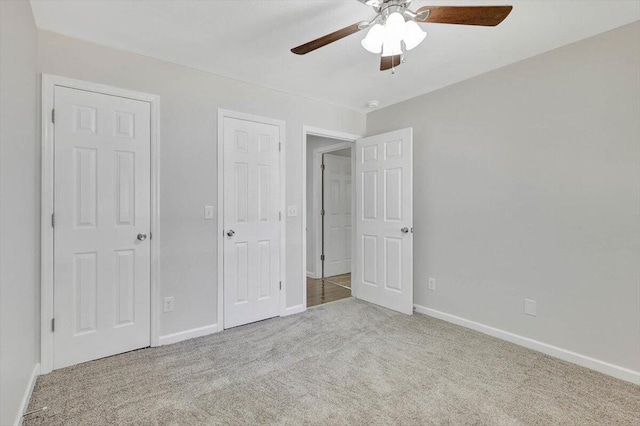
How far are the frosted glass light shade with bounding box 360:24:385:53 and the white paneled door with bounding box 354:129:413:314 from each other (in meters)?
1.67

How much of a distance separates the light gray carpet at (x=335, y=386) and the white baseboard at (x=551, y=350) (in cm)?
6

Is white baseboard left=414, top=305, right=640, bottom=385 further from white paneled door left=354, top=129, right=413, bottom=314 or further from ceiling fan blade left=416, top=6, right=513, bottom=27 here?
ceiling fan blade left=416, top=6, right=513, bottom=27

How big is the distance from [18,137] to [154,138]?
0.94 m

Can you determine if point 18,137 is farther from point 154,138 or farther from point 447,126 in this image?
point 447,126

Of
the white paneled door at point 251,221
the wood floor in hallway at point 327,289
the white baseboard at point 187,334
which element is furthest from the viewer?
the wood floor in hallway at point 327,289

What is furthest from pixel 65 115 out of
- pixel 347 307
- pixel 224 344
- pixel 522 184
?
pixel 522 184

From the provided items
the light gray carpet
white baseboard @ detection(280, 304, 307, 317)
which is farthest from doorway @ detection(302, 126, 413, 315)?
the light gray carpet

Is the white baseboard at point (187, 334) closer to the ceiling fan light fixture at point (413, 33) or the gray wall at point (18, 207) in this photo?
the gray wall at point (18, 207)

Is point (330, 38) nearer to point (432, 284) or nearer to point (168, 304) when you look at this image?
point (168, 304)

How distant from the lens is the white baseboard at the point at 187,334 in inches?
101

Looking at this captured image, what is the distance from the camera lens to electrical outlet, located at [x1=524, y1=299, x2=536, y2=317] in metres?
2.52

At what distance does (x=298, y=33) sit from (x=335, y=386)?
2.42 metres

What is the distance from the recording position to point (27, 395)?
179 centimetres

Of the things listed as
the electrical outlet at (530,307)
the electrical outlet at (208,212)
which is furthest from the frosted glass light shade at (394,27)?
the electrical outlet at (530,307)
